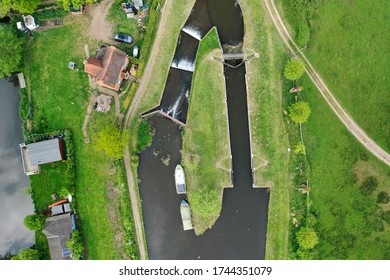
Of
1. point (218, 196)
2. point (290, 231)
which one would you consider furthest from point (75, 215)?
Result: point (290, 231)

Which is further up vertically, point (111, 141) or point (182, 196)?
point (111, 141)

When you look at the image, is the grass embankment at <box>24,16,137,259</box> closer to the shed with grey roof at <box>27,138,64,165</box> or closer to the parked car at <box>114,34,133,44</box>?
the shed with grey roof at <box>27,138,64,165</box>

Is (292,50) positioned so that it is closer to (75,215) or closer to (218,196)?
(218,196)

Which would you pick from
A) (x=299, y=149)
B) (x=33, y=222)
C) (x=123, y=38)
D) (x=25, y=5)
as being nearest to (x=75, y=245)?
(x=33, y=222)

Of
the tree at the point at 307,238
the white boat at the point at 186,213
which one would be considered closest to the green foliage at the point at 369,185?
the tree at the point at 307,238

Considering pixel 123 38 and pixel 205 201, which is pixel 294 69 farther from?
pixel 123 38

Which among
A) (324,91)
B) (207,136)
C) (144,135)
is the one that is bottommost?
(207,136)
